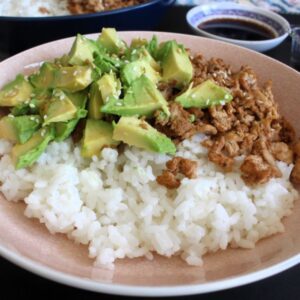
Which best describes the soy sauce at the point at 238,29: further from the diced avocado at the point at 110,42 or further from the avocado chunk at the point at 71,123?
the avocado chunk at the point at 71,123

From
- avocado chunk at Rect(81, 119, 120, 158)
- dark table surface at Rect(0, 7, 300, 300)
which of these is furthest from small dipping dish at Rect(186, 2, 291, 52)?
dark table surface at Rect(0, 7, 300, 300)

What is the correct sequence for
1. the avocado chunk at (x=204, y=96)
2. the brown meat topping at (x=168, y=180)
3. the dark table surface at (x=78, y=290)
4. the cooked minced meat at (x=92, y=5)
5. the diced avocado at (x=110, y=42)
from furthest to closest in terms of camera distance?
the cooked minced meat at (x=92, y=5)
the diced avocado at (x=110, y=42)
the avocado chunk at (x=204, y=96)
the brown meat topping at (x=168, y=180)
the dark table surface at (x=78, y=290)

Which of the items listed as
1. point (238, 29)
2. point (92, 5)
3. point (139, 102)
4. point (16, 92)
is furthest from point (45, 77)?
point (238, 29)

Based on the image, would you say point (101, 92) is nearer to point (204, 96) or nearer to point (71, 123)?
A: point (71, 123)

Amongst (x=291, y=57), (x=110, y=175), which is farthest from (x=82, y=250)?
(x=291, y=57)

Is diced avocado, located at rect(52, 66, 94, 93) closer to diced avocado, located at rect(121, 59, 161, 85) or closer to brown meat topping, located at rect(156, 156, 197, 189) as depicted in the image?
diced avocado, located at rect(121, 59, 161, 85)

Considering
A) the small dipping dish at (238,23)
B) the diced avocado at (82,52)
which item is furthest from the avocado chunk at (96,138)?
the small dipping dish at (238,23)
